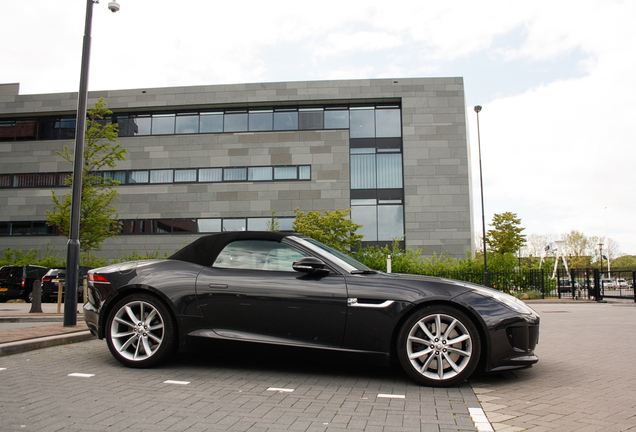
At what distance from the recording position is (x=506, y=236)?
33.0 metres

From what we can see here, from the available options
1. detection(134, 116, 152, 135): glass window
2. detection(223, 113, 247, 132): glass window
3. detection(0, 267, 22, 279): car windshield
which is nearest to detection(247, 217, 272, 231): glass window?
detection(223, 113, 247, 132): glass window

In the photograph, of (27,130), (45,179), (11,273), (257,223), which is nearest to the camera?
(11,273)

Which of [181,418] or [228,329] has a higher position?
[228,329]

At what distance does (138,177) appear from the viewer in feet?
100

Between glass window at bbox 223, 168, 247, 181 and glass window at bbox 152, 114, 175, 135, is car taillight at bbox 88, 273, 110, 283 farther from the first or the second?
glass window at bbox 152, 114, 175, 135

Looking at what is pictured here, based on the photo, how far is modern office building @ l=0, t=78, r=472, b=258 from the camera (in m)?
28.6

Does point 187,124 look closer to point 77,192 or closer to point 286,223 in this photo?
point 286,223

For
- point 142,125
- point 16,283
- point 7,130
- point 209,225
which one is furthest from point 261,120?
point 7,130

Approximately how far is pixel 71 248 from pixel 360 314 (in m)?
5.78

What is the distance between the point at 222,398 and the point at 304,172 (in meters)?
26.0

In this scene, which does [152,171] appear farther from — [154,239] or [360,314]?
[360,314]

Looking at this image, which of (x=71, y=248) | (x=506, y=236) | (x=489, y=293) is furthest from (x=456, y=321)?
(x=506, y=236)

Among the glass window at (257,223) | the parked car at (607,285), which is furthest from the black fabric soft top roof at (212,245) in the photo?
the parked car at (607,285)

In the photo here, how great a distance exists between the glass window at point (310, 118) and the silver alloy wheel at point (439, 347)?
2646 centimetres
